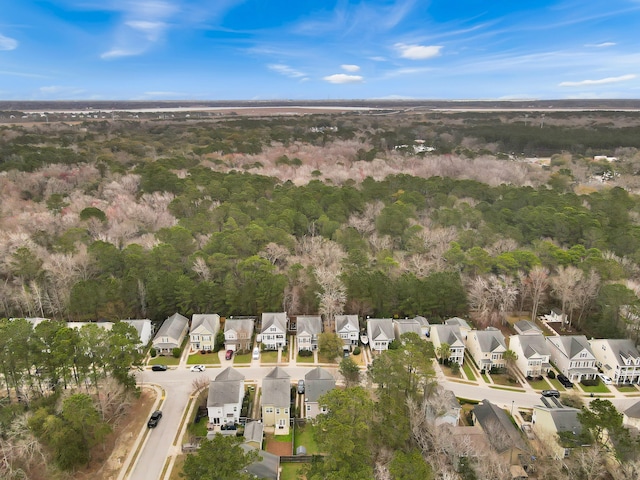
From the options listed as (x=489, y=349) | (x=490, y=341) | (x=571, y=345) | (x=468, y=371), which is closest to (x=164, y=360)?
(x=468, y=371)

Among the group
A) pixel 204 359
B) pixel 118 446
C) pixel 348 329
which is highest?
pixel 348 329

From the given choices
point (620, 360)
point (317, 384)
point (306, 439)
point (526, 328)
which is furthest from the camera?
point (526, 328)

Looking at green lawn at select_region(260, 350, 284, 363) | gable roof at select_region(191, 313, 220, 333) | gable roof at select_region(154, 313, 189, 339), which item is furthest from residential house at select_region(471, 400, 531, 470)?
gable roof at select_region(154, 313, 189, 339)

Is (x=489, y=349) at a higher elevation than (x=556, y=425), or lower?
lower

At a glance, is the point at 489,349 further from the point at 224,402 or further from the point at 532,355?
the point at 224,402

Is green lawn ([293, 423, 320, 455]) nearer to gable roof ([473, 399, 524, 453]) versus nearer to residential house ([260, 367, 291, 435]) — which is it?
residential house ([260, 367, 291, 435])

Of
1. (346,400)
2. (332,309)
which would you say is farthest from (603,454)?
(332,309)

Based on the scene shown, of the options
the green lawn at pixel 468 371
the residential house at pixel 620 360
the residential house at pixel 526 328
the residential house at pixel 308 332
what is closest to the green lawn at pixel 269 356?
the residential house at pixel 308 332

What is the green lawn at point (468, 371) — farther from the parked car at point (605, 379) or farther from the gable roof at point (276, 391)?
the gable roof at point (276, 391)
